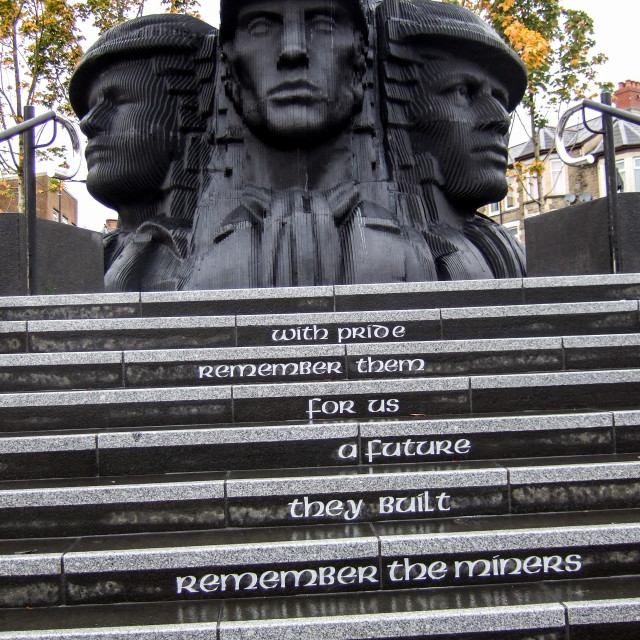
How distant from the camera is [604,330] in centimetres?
505

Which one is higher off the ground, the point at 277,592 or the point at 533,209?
the point at 533,209

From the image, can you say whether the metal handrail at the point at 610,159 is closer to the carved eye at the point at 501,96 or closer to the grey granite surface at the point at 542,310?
the carved eye at the point at 501,96

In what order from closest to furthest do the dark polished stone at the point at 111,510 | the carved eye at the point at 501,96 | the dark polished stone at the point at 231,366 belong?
the dark polished stone at the point at 111,510 < the dark polished stone at the point at 231,366 < the carved eye at the point at 501,96

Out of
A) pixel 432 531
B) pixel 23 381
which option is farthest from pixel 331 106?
pixel 432 531

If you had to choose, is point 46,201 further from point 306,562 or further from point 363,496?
point 306,562

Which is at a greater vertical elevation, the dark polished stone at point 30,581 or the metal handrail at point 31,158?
the metal handrail at point 31,158

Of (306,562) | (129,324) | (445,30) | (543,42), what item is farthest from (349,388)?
(543,42)

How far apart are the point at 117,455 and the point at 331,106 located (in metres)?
4.83

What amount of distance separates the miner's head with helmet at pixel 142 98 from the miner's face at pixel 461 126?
2.66 metres

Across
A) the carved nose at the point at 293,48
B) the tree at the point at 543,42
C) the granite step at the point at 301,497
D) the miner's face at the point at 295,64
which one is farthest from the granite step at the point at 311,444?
the tree at the point at 543,42

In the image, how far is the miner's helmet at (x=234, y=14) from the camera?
729 cm

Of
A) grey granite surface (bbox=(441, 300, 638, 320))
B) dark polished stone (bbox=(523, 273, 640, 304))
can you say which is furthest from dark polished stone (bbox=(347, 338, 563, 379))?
dark polished stone (bbox=(523, 273, 640, 304))

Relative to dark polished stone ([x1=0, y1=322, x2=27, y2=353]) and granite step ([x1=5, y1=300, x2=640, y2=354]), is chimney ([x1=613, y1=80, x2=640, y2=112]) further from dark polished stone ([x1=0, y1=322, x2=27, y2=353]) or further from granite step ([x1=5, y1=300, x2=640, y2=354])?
dark polished stone ([x1=0, y1=322, x2=27, y2=353])

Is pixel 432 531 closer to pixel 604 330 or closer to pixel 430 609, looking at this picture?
pixel 430 609
